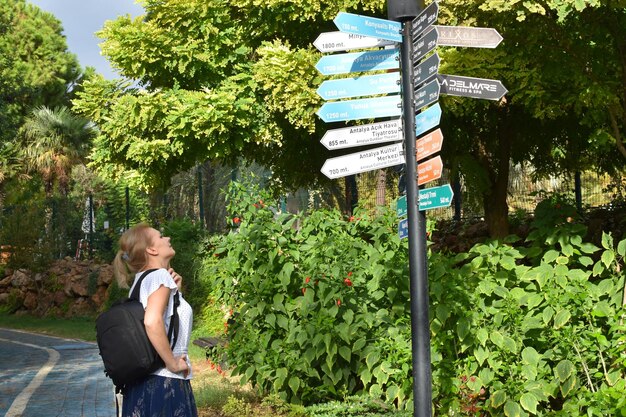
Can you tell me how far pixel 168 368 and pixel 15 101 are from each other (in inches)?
1680

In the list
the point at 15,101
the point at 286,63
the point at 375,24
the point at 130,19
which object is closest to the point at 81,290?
the point at 130,19

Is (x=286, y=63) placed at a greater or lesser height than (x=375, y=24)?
greater

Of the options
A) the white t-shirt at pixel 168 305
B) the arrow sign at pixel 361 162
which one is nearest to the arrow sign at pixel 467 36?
the arrow sign at pixel 361 162

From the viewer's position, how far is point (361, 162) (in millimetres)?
5734

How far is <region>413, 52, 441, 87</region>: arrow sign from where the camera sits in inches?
209

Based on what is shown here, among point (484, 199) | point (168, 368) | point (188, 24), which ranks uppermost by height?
point (188, 24)

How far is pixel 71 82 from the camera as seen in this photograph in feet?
165

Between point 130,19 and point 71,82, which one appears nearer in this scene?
point 130,19

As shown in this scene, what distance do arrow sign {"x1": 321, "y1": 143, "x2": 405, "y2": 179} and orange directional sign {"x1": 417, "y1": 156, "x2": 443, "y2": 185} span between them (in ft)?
A: 0.77

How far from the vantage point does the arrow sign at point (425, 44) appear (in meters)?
5.31

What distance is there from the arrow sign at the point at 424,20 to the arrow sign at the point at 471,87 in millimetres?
317

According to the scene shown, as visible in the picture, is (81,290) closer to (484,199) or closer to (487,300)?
(484,199)

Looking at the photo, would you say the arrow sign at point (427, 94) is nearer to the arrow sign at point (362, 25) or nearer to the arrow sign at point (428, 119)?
the arrow sign at point (428, 119)

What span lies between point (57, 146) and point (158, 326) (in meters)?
37.0
